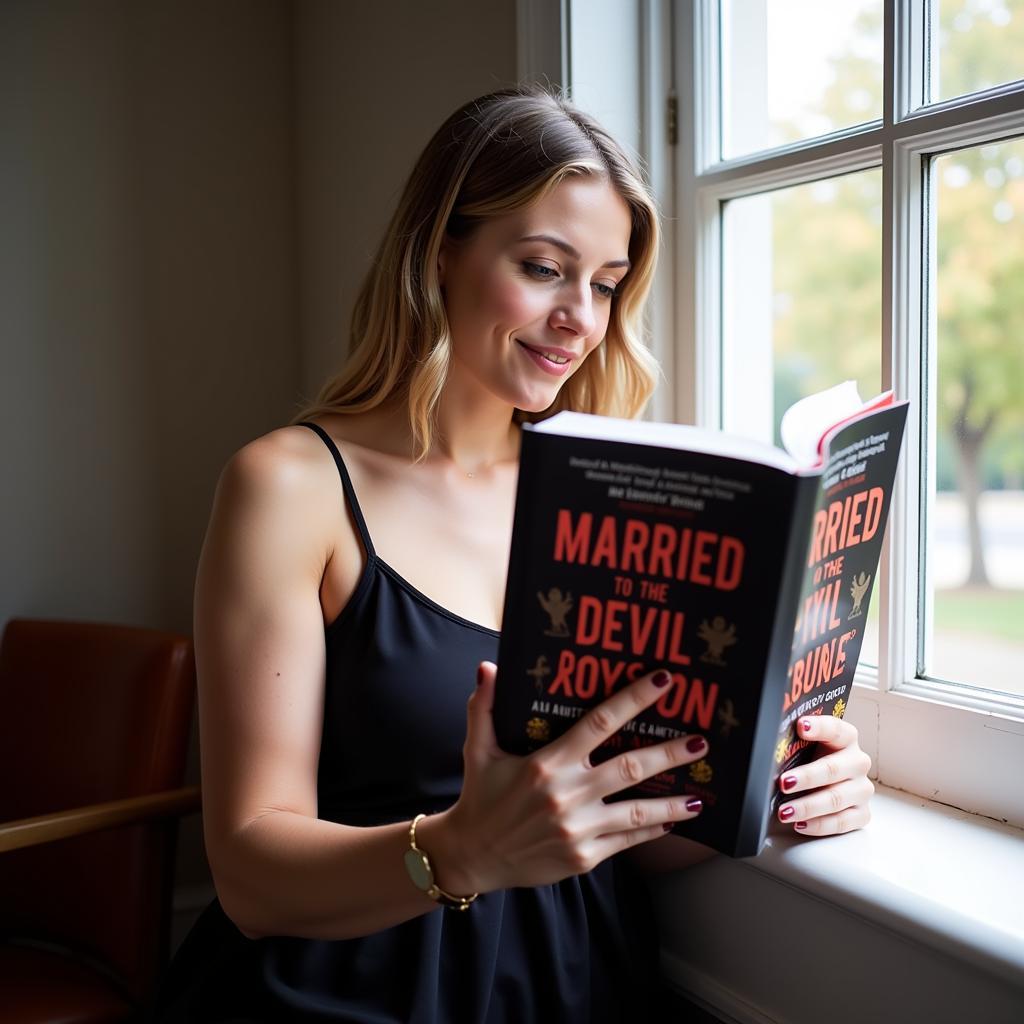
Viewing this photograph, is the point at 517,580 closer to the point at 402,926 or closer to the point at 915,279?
the point at 402,926

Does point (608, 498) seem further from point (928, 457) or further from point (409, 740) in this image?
point (928, 457)

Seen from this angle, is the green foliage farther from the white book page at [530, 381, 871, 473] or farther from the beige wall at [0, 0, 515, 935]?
the beige wall at [0, 0, 515, 935]

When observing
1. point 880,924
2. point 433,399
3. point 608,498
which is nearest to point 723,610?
point 608,498

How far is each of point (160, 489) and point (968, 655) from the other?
5.20 ft

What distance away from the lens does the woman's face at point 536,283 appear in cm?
117

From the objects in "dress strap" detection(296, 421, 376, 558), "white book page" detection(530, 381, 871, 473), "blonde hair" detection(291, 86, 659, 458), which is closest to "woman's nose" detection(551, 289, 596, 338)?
"blonde hair" detection(291, 86, 659, 458)

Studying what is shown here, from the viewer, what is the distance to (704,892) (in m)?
1.25

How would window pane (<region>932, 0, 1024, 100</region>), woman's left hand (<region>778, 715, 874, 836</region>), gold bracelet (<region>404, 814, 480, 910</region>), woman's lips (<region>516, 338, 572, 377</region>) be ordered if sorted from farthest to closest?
woman's lips (<region>516, 338, 572, 377</region>)
window pane (<region>932, 0, 1024, 100</region>)
woman's left hand (<region>778, 715, 874, 836</region>)
gold bracelet (<region>404, 814, 480, 910</region>)

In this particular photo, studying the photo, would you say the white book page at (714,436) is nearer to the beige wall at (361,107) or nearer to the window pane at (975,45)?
the window pane at (975,45)

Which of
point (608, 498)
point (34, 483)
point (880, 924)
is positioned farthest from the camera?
point (34, 483)

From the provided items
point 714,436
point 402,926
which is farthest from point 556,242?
point 402,926

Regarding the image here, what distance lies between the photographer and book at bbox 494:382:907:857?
72 cm

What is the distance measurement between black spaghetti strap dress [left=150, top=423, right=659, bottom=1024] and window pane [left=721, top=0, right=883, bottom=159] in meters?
0.73

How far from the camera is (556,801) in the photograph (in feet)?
2.55
